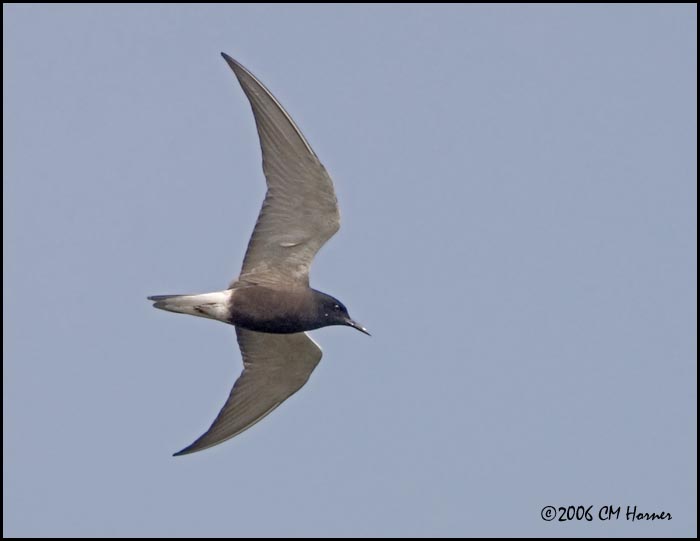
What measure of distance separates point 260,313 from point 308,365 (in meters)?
1.67

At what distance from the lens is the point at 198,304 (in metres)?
17.0

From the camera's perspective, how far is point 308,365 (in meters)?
18.5

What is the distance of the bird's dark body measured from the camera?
1706 centimetres

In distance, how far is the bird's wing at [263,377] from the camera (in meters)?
18.3

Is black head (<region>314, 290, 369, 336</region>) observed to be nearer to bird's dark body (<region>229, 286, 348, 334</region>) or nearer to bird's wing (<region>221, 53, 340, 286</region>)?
bird's dark body (<region>229, 286, 348, 334</region>)

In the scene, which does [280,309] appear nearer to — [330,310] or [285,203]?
[330,310]

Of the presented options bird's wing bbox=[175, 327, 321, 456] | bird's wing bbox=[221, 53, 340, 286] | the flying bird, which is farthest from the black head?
bird's wing bbox=[175, 327, 321, 456]

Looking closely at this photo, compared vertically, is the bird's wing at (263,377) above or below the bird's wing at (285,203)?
below

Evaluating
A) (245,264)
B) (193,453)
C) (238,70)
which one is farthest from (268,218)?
(193,453)

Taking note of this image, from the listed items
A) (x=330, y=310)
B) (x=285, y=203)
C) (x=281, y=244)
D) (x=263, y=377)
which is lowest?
(x=263, y=377)

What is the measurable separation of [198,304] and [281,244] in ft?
3.77

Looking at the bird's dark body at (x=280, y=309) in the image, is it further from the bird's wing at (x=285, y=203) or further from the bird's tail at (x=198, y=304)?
the bird's wing at (x=285, y=203)

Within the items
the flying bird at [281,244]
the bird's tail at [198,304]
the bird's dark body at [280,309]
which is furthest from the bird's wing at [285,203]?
the bird's tail at [198,304]

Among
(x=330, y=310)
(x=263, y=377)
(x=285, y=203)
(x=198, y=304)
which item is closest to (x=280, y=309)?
(x=330, y=310)
